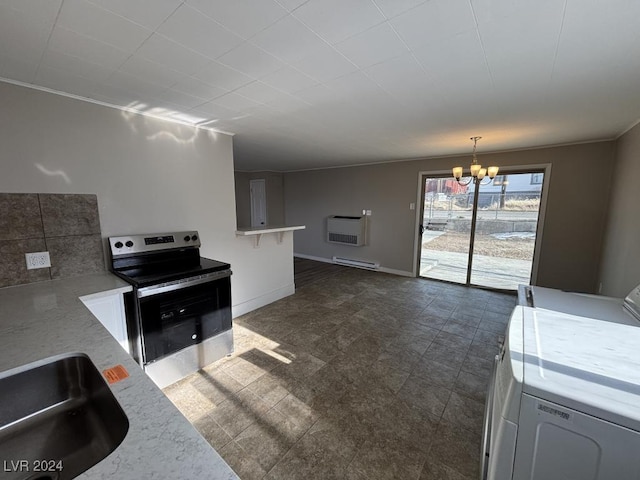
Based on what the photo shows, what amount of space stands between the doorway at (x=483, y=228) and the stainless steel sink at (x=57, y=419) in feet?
16.4

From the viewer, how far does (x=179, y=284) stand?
212 cm

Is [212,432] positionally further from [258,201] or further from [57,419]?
[258,201]

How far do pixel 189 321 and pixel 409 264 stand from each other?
4136mm

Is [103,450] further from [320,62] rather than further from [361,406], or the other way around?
[320,62]

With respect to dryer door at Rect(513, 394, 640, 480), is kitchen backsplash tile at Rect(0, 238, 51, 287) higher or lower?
higher

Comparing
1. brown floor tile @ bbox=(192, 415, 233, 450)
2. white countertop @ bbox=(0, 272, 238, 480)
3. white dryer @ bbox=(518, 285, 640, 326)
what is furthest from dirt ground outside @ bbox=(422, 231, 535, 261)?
white countertop @ bbox=(0, 272, 238, 480)

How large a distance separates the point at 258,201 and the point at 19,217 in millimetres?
5132

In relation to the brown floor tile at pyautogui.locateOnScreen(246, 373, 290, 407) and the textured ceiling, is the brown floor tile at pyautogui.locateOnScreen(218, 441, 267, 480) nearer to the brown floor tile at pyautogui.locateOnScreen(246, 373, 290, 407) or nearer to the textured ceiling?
the brown floor tile at pyautogui.locateOnScreen(246, 373, 290, 407)

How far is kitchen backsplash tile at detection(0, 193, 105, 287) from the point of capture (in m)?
1.82

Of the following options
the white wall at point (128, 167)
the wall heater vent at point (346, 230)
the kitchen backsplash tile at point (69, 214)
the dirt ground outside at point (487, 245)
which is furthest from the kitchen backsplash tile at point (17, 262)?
the dirt ground outside at point (487, 245)

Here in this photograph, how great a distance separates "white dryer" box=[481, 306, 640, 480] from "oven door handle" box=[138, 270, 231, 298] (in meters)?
2.11

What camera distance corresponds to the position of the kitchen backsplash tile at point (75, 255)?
6.56 ft

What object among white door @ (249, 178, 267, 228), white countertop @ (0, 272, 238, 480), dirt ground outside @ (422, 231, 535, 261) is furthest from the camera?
white door @ (249, 178, 267, 228)

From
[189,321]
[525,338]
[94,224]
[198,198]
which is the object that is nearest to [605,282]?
[525,338]
